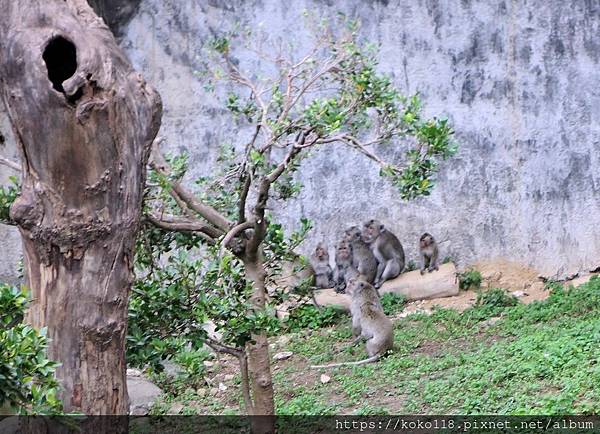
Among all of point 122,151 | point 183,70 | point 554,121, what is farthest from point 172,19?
point 122,151

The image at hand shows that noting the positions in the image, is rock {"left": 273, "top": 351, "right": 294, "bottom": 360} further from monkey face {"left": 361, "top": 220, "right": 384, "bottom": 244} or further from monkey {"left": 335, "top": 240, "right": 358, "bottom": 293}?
monkey face {"left": 361, "top": 220, "right": 384, "bottom": 244}

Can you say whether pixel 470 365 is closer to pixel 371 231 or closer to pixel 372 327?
pixel 372 327

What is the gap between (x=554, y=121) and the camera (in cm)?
1255

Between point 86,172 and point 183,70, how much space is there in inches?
359

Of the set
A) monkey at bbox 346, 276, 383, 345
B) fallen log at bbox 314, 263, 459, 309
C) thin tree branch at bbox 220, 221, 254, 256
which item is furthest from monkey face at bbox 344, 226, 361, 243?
thin tree branch at bbox 220, 221, 254, 256

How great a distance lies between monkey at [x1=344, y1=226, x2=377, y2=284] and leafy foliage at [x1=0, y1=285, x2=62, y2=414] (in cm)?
890

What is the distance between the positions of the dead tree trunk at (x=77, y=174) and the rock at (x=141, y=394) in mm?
4693

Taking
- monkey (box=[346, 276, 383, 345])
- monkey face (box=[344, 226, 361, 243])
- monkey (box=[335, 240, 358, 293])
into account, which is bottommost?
monkey (box=[346, 276, 383, 345])

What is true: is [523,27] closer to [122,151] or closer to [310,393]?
[310,393]

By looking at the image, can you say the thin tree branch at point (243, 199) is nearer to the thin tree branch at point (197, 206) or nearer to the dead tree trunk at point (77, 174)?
the thin tree branch at point (197, 206)

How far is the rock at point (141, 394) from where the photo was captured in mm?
9249

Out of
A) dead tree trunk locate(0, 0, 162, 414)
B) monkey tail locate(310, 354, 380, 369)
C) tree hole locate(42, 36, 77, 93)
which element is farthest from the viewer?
monkey tail locate(310, 354, 380, 369)

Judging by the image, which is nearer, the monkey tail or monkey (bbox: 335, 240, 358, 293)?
the monkey tail

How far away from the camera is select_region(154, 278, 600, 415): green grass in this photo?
7.15 meters
